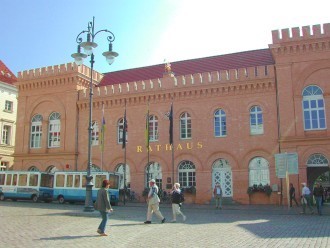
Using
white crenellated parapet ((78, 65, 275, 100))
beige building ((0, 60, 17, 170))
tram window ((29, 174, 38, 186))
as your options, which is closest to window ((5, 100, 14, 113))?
beige building ((0, 60, 17, 170))

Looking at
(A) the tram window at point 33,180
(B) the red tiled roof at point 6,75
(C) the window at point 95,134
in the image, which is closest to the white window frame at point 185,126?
(C) the window at point 95,134

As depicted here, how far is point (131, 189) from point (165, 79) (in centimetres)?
911

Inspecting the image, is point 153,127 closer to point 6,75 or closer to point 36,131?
point 36,131

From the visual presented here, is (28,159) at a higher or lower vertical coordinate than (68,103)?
lower

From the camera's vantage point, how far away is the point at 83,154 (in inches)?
1300

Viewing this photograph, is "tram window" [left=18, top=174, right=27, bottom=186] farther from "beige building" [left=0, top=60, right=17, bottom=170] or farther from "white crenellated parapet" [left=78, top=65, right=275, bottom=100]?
"beige building" [left=0, top=60, right=17, bottom=170]

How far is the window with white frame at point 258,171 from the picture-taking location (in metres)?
27.2

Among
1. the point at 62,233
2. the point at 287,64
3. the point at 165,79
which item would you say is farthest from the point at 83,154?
the point at 62,233

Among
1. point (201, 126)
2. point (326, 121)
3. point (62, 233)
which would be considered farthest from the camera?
point (201, 126)

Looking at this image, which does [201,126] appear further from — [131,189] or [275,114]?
[131,189]

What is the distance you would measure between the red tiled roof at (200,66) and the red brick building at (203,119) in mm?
119

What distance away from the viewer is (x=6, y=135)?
43438 millimetres

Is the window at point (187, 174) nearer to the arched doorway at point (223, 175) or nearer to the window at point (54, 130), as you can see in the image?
the arched doorway at point (223, 175)

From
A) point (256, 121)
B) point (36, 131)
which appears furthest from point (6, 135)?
point (256, 121)
